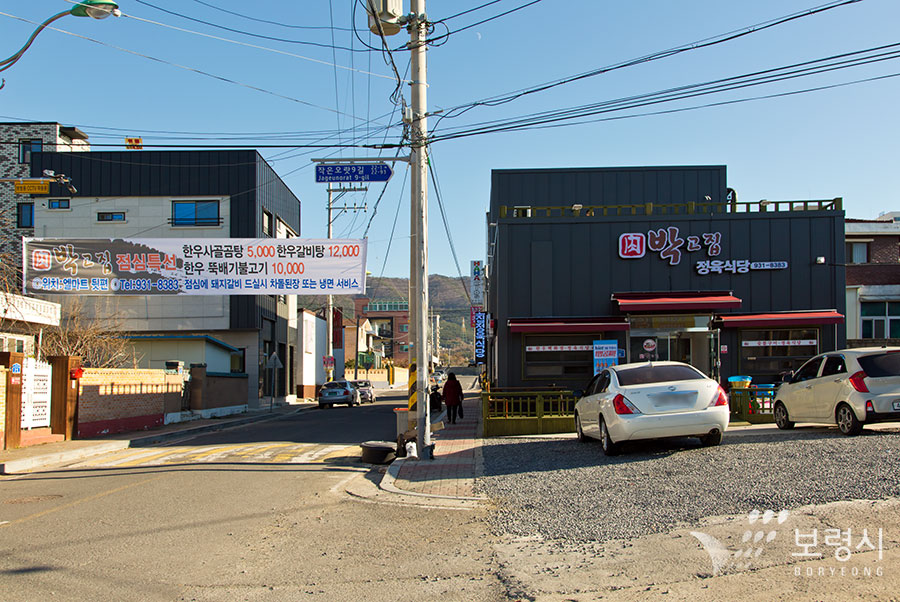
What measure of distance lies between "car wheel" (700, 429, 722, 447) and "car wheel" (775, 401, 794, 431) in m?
3.61

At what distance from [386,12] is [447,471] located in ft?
28.0

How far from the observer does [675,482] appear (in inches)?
359

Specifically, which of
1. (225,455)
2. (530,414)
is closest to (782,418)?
(530,414)

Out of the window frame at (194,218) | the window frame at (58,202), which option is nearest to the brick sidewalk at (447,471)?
the window frame at (194,218)

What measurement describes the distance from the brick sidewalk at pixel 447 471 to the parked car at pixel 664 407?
232cm

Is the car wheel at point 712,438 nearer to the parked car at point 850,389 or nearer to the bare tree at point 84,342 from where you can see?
the parked car at point 850,389

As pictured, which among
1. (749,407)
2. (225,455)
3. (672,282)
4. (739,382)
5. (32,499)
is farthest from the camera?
(672,282)

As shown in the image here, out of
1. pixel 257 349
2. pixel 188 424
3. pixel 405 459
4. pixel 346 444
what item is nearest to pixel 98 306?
pixel 257 349

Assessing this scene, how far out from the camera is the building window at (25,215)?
43031 millimetres

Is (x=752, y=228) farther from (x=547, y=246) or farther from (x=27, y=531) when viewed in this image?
(x=27, y=531)

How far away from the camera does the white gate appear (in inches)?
738

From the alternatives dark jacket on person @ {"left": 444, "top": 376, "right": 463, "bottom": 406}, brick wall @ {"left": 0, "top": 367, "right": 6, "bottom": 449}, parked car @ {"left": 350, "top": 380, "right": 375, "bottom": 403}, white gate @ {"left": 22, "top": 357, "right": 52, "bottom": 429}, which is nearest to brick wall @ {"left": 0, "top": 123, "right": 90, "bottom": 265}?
parked car @ {"left": 350, "top": 380, "right": 375, "bottom": 403}

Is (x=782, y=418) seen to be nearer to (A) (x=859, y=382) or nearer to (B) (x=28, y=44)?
(A) (x=859, y=382)

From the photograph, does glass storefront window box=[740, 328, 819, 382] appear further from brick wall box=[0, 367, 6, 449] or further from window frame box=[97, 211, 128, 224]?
window frame box=[97, 211, 128, 224]
